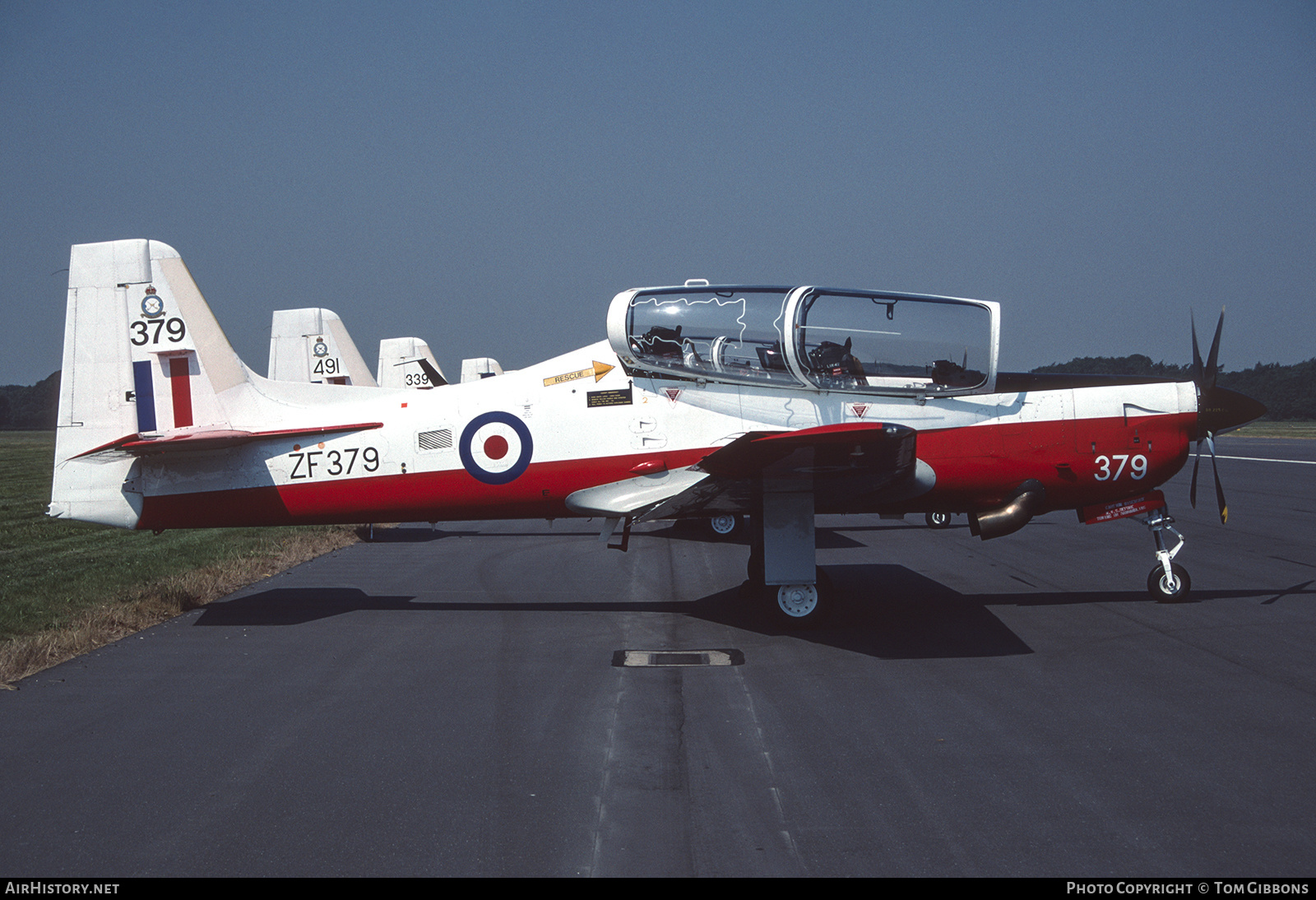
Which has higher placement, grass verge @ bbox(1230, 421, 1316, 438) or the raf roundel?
the raf roundel

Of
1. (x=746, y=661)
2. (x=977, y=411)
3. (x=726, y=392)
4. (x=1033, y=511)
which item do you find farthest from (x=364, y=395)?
(x=1033, y=511)

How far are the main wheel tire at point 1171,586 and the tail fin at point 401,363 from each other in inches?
755

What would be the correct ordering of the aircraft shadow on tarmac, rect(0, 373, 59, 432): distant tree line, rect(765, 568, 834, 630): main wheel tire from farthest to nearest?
rect(0, 373, 59, 432): distant tree line
rect(765, 568, 834, 630): main wheel tire
the aircraft shadow on tarmac

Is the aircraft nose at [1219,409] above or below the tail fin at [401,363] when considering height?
below

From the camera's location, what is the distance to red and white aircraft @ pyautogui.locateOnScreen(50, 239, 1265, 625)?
820 centimetres

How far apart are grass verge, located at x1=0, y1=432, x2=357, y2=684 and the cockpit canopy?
5489mm

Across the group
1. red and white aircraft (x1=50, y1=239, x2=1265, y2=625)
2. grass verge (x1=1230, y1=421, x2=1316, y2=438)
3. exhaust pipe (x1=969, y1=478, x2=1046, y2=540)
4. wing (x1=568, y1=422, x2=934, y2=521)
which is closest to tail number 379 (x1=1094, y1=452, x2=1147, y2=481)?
red and white aircraft (x1=50, y1=239, x2=1265, y2=625)

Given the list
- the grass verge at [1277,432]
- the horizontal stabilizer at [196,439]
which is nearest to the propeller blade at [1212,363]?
the horizontal stabilizer at [196,439]

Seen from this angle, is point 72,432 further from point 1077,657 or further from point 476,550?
point 1077,657

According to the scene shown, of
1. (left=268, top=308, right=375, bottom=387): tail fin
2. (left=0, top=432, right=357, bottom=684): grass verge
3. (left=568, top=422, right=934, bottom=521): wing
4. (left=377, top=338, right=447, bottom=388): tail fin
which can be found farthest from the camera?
(left=377, top=338, right=447, bottom=388): tail fin

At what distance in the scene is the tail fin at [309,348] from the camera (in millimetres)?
17719

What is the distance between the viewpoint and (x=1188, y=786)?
437cm

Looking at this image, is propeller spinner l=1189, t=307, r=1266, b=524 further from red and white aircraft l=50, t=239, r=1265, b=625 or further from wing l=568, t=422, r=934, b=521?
wing l=568, t=422, r=934, b=521

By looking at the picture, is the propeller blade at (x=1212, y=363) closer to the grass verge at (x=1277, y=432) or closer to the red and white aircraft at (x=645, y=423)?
the red and white aircraft at (x=645, y=423)
